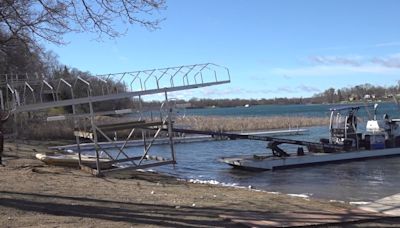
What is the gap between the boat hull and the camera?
30125 mm

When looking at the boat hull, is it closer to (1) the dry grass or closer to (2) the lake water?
(2) the lake water

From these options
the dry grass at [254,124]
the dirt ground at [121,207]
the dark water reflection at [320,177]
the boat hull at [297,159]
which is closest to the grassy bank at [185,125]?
the dry grass at [254,124]

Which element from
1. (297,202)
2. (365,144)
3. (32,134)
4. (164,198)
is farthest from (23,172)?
(32,134)

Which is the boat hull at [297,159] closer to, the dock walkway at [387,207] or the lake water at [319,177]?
the lake water at [319,177]

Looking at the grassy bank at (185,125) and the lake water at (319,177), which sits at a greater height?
the grassy bank at (185,125)

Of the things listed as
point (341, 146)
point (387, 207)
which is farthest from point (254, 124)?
point (387, 207)

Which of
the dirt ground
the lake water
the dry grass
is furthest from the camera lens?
the dry grass

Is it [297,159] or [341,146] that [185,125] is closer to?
[341,146]

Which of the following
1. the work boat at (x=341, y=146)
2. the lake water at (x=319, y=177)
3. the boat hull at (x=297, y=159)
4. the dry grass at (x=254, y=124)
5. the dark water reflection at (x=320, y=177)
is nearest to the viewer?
the lake water at (x=319, y=177)

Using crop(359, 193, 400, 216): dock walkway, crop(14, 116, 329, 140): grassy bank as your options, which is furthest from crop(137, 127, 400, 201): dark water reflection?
crop(14, 116, 329, 140): grassy bank

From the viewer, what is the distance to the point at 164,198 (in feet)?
40.9

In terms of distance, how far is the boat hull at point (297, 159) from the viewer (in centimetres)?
3012

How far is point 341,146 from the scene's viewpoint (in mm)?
34125

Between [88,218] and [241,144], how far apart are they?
44871 millimetres
